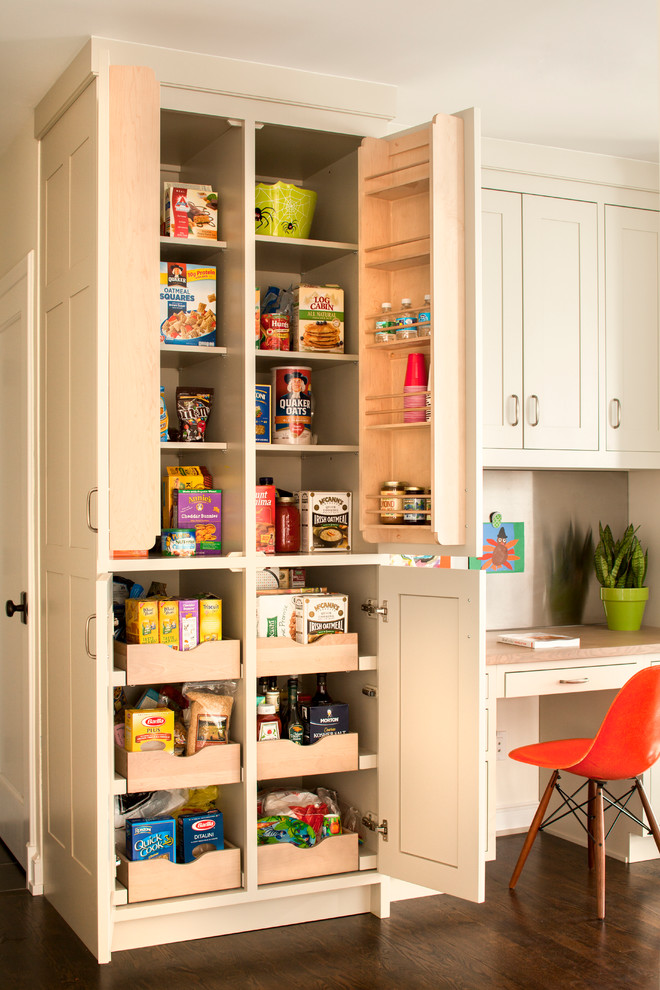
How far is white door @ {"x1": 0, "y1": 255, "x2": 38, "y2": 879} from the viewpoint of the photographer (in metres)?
3.38

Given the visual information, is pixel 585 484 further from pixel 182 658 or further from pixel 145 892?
pixel 145 892

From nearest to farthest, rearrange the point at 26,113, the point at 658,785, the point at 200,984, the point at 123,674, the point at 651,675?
the point at 200,984 < the point at 123,674 < the point at 651,675 < the point at 26,113 < the point at 658,785

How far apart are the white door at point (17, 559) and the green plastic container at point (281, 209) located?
86 centimetres

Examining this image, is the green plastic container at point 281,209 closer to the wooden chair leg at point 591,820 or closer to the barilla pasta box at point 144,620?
the barilla pasta box at point 144,620

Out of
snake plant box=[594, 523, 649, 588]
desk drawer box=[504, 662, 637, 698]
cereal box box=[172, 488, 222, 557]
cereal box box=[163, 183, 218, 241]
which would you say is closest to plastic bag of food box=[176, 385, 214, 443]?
cereal box box=[172, 488, 222, 557]

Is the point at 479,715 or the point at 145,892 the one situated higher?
the point at 479,715

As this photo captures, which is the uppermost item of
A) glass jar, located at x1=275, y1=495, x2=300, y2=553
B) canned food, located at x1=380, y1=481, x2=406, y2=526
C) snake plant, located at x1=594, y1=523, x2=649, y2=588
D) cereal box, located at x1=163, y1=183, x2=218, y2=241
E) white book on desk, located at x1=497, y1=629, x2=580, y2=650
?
cereal box, located at x1=163, y1=183, x2=218, y2=241

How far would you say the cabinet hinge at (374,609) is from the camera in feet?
9.98

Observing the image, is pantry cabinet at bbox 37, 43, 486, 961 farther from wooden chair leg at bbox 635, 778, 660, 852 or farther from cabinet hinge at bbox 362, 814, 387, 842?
wooden chair leg at bbox 635, 778, 660, 852

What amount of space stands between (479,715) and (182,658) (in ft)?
2.89

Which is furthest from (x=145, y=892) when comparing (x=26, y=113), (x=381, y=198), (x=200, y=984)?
(x=26, y=113)

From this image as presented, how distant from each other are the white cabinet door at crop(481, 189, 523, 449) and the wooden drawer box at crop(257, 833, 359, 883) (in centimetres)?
152

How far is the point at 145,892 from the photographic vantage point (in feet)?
9.23

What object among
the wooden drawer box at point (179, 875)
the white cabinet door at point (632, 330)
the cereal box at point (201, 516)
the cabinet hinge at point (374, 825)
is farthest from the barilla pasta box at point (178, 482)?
the white cabinet door at point (632, 330)
